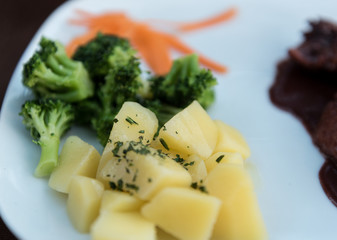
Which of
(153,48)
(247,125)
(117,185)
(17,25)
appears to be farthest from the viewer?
(17,25)

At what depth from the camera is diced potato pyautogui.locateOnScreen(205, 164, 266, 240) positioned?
2557 mm

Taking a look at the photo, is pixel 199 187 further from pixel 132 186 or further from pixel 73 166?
pixel 73 166

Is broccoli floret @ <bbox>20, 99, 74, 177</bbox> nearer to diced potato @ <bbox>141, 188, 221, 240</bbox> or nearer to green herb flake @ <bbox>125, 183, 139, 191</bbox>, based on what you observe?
green herb flake @ <bbox>125, 183, 139, 191</bbox>

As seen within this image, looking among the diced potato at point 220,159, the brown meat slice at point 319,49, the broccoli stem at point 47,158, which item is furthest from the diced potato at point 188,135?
the brown meat slice at point 319,49

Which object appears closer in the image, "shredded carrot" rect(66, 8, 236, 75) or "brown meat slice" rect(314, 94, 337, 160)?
"brown meat slice" rect(314, 94, 337, 160)

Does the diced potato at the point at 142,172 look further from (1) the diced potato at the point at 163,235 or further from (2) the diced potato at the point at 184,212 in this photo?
(1) the diced potato at the point at 163,235

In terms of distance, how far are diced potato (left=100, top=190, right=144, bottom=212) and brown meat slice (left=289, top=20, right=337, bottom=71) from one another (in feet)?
9.15

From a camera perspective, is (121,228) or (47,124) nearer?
(121,228)

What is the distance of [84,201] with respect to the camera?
2572 mm

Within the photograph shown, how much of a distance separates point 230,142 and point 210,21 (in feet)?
7.79

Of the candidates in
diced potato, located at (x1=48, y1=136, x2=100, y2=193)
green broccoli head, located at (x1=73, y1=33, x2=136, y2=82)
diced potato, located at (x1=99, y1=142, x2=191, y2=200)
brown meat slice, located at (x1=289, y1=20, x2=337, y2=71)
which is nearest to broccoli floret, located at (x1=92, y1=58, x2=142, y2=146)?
green broccoli head, located at (x1=73, y1=33, x2=136, y2=82)

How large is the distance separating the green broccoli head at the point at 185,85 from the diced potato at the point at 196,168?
90 cm

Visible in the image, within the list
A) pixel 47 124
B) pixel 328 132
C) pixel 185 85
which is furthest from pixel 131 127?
pixel 328 132

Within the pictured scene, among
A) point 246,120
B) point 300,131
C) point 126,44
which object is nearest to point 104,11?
point 126,44
